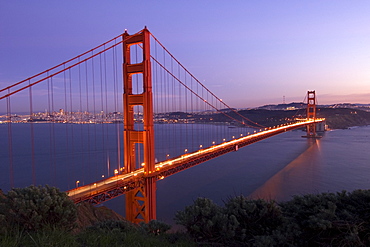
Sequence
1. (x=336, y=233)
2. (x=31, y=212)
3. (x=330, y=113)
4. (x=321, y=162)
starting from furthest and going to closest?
1. (x=330, y=113)
2. (x=321, y=162)
3. (x=31, y=212)
4. (x=336, y=233)

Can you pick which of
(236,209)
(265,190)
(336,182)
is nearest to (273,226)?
(236,209)

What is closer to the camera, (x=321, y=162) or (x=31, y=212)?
(x=31, y=212)

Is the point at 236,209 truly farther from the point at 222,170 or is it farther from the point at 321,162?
the point at 321,162

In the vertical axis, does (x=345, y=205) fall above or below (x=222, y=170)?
above

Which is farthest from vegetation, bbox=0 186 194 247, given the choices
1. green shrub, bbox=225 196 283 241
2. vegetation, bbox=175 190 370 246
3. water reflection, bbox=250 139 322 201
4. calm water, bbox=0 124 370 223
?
water reflection, bbox=250 139 322 201

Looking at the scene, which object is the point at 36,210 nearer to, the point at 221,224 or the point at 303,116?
the point at 221,224

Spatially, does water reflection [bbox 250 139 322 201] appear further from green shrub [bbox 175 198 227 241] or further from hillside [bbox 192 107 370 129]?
hillside [bbox 192 107 370 129]

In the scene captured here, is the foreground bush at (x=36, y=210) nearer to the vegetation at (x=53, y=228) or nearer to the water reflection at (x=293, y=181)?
the vegetation at (x=53, y=228)

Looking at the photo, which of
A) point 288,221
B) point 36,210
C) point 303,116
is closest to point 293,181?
point 288,221
